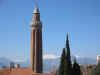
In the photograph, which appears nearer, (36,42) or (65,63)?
(65,63)

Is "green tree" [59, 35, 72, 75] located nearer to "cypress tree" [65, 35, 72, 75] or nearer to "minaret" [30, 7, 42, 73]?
"cypress tree" [65, 35, 72, 75]

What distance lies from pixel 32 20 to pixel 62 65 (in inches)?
1330

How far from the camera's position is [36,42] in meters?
84.6

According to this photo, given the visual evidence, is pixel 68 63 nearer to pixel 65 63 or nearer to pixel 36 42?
pixel 65 63

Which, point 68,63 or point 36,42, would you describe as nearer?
point 68,63

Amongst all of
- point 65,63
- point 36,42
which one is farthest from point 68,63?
point 36,42

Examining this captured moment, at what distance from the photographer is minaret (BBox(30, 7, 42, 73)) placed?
8331cm

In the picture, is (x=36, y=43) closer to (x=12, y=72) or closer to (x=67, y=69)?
(x=12, y=72)

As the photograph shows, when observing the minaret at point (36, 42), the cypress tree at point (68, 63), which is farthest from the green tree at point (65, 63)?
the minaret at point (36, 42)

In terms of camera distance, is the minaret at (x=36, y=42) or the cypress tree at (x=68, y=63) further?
the minaret at (x=36, y=42)

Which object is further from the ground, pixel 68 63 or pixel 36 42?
pixel 36 42

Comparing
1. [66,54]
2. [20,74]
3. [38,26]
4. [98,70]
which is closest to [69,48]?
[66,54]

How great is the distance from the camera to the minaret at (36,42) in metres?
83.3

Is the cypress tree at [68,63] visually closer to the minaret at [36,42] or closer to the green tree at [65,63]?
the green tree at [65,63]
